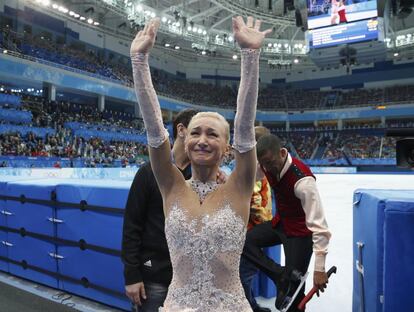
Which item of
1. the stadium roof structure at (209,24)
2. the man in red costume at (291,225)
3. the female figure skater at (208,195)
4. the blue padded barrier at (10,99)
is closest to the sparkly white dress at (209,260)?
the female figure skater at (208,195)

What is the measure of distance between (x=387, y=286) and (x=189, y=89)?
124 ft

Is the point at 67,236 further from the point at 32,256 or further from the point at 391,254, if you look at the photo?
the point at 391,254

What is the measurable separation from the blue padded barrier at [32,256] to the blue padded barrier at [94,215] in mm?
340

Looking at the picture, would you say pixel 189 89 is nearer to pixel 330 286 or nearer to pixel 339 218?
pixel 339 218

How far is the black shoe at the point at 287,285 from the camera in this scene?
264 cm

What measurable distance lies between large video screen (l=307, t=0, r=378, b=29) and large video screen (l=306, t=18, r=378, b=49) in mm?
379

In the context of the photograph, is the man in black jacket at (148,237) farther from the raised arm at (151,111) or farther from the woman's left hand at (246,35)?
the woman's left hand at (246,35)

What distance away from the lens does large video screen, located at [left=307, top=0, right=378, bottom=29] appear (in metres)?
15.8

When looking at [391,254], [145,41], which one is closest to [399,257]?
[391,254]

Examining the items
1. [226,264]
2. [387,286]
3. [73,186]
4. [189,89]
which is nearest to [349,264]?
[387,286]

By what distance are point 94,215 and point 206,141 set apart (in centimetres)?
237

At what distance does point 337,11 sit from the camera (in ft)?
53.9

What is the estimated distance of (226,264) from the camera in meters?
1.51

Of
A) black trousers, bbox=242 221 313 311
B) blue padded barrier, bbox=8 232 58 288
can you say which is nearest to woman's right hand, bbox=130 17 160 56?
black trousers, bbox=242 221 313 311
